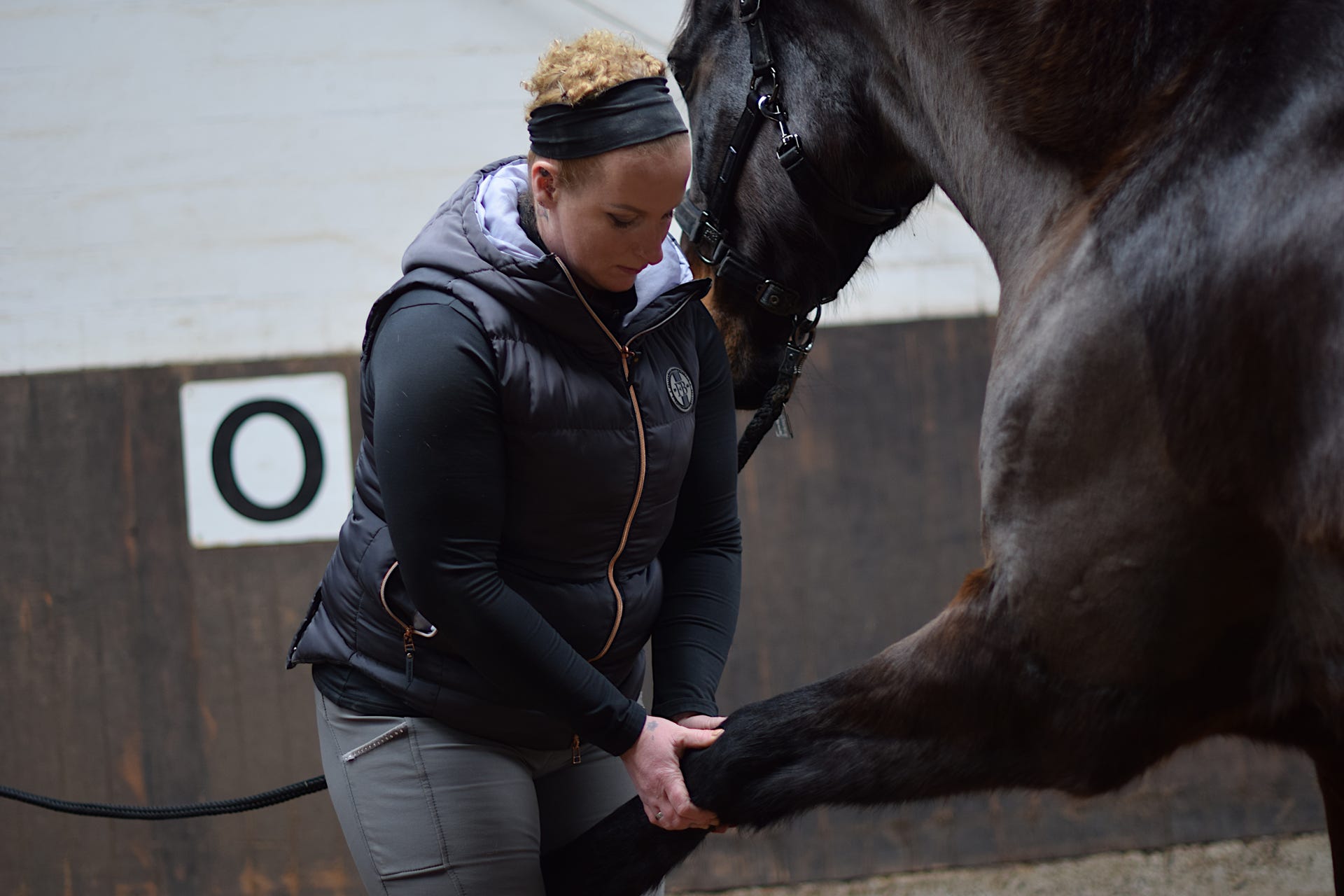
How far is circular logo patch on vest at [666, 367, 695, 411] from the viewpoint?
4.89ft

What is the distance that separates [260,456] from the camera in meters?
3.36

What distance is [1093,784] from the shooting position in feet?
4.22

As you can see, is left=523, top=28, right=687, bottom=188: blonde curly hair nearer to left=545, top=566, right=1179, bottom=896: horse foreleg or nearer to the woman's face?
the woman's face

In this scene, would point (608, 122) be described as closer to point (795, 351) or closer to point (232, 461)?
point (795, 351)

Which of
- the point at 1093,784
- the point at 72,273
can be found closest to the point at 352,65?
the point at 72,273

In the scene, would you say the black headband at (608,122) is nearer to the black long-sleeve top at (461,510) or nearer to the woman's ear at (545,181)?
the woman's ear at (545,181)

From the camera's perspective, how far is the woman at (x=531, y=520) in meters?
1.27

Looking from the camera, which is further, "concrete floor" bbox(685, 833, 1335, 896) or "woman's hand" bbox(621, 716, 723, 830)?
"concrete floor" bbox(685, 833, 1335, 896)

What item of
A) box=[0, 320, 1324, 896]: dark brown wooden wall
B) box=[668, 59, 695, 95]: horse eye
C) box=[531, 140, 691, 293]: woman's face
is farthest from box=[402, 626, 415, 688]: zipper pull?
box=[0, 320, 1324, 896]: dark brown wooden wall

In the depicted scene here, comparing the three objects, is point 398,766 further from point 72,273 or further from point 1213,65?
point 72,273

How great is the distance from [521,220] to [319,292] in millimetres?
2180

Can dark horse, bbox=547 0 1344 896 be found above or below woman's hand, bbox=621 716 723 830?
above

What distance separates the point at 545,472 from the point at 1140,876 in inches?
118

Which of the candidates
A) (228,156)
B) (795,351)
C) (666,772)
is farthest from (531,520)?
(228,156)
